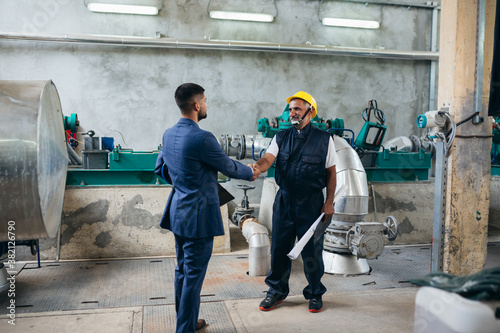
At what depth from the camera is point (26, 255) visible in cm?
435

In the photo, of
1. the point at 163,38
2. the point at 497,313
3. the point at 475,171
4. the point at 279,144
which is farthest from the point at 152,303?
the point at 163,38

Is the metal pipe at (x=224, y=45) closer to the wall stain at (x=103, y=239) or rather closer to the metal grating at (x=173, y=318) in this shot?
the wall stain at (x=103, y=239)

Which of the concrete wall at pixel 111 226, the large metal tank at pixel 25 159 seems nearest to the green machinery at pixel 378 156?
the concrete wall at pixel 111 226

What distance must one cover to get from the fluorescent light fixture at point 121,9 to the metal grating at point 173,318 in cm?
538

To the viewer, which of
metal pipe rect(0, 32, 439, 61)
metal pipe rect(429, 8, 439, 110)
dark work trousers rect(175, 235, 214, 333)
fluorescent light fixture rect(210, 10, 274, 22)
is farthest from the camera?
metal pipe rect(429, 8, 439, 110)

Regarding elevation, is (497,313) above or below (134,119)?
below

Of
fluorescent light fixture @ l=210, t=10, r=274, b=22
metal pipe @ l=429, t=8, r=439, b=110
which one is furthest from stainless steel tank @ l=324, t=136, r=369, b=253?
metal pipe @ l=429, t=8, r=439, b=110

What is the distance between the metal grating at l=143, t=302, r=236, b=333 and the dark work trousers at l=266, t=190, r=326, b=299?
43cm

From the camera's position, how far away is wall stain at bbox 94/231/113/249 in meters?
4.53

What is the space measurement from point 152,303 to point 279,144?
1.67 m

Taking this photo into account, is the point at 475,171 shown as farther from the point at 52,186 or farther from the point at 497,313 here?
the point at 52,186

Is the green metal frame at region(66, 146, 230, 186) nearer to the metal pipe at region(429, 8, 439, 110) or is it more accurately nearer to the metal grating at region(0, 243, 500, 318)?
the metal grating at region(0, 243, 500, 318)

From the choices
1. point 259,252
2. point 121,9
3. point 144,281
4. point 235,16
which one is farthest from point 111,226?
point 235,16

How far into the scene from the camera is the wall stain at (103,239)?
4.53 m
